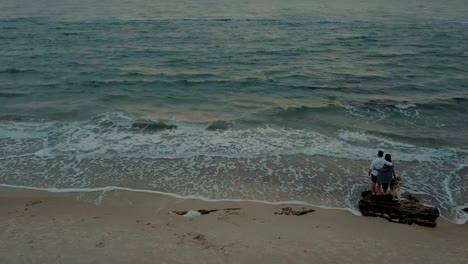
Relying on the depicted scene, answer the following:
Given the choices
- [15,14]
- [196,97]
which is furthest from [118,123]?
[15,14]

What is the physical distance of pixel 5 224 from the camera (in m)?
10.2

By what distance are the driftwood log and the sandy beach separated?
21 centimetres

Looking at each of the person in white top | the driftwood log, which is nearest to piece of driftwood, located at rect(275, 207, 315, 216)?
the driftwood log

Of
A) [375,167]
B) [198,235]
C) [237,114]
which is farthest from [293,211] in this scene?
[237,114]

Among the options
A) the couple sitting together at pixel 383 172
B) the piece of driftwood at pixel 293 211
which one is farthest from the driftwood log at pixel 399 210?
the piece of driftwood at pixel 293 211

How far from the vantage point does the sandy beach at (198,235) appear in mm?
8969

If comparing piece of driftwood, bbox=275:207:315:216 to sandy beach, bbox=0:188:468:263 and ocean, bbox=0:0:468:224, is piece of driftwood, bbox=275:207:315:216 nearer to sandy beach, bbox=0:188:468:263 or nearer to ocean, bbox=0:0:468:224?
sandy beach, bbox=0:188:468:263

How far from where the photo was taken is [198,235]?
9820 mm

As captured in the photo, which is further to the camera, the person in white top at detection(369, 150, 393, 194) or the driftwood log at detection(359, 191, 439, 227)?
the person in white top at detection(369, 150, 393, 194)

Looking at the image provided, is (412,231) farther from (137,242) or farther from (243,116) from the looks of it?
(243,116)

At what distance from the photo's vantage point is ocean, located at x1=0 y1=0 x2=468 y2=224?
1305 centimetres

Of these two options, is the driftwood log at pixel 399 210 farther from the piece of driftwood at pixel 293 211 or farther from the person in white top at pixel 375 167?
the piece of driftwood at pixel 293 211

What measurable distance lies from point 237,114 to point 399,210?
976cm

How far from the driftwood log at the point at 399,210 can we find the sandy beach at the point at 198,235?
0.70 feet
